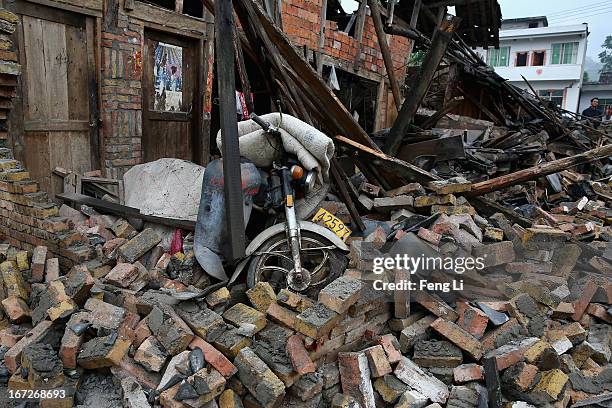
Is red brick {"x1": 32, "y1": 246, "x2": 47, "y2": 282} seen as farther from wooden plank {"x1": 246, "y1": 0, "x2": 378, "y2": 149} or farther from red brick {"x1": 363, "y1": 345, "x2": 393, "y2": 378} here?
wooden plank {"x1": 246, "y1": 0, "x2": 378, "y2": 149}

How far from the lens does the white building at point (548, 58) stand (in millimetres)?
31562

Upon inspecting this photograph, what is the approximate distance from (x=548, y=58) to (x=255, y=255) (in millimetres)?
36210

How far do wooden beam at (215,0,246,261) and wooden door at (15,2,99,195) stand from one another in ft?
8.73

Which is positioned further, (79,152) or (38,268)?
(79,152)

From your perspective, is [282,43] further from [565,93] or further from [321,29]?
[565,93]

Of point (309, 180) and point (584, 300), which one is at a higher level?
point (309, 180)

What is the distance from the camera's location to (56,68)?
5043mm

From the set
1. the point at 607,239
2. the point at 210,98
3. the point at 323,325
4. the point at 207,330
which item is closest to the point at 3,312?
the point at 207,330

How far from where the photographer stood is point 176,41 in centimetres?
638

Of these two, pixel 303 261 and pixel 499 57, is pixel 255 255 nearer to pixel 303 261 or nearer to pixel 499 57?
pixel 303 261

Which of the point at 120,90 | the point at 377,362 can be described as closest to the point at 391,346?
the point at 377,362

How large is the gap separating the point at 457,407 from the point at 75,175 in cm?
450

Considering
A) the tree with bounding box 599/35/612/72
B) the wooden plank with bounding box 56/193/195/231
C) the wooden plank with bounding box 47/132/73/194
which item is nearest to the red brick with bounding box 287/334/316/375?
the wooden plank with bounding box 56/193/195/231

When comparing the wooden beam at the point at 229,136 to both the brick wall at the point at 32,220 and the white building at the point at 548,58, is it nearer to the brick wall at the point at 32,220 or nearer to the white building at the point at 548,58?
the brick wall at the point at 32,220
